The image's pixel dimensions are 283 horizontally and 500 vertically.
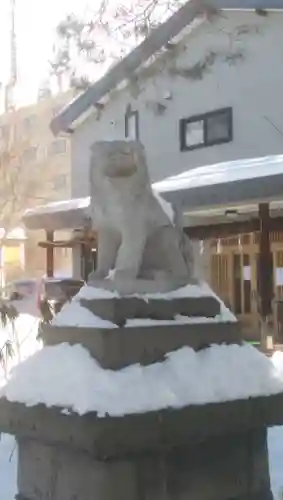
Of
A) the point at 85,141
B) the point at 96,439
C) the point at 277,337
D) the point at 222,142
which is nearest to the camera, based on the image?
the point at 96,439

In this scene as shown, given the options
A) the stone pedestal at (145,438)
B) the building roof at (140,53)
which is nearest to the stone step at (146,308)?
the stone pedestal at (145,438)

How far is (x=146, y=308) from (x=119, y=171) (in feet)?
2.44

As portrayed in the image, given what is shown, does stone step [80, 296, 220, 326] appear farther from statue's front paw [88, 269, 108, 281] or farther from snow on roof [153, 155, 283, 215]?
snow on roof [153, 155, 283, 215]

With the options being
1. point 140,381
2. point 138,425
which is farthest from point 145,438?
point 140,381

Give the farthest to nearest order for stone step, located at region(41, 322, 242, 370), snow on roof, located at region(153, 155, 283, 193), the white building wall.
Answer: the white building wall, snow on roof, located at region(153, 155, 283, 193), stone step, located at region(41, 322, 242, 370)

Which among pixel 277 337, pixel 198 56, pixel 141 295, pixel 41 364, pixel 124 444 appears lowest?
pixel 277 337

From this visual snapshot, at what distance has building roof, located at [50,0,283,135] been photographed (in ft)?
24.8

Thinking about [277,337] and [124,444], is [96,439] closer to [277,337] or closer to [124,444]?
[124,444]

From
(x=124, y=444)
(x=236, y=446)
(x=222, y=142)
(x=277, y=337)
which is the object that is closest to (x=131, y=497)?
(x=124, y=444)

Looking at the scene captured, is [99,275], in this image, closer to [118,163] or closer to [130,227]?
[130,227]

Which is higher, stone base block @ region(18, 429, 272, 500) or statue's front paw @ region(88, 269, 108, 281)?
statue's front paw @ region(88, 269, 108, 281)

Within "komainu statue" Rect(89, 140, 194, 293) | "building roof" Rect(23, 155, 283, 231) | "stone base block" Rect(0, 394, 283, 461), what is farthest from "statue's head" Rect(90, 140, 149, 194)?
"building roof" Rect(23, 155, 283, 231)

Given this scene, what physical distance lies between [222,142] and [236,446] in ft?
34.4

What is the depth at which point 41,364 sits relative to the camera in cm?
363
